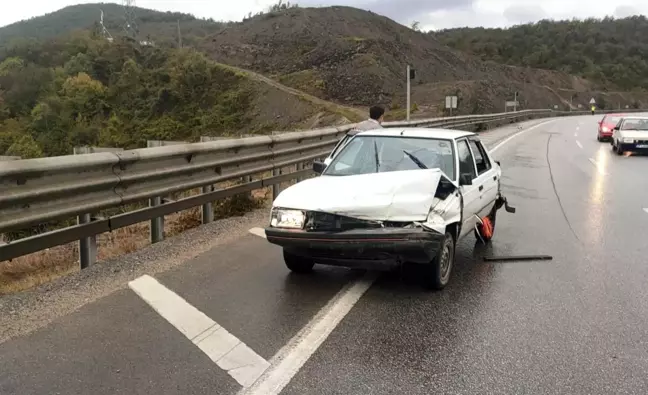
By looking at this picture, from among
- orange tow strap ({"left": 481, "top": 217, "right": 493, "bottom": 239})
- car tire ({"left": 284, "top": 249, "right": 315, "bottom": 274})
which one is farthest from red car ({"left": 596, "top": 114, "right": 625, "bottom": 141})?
car tire ({"left": 284, "top": 249, "right": 315, "bottom": 274})

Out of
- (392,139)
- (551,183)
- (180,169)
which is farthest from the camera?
(551,183)

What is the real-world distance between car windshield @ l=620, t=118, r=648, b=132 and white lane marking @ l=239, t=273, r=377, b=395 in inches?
784

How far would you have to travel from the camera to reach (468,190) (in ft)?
21.1

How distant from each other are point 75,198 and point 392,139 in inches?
134

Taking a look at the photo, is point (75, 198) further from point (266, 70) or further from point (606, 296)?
point (266, 70)

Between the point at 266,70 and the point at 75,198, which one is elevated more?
the point at 266,70

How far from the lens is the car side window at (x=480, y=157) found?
7313 millimetres

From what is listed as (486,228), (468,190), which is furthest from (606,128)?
(468,190)

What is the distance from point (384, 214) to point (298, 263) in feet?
3.95

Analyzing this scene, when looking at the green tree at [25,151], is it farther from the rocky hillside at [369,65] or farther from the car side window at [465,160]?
the rocky hillside at [369,65]

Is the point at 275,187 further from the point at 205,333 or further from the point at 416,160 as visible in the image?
the point at 205,333

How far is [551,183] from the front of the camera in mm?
13578

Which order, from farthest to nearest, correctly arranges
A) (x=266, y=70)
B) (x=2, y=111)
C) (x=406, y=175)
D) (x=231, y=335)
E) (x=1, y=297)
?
(x=2, y=111)
(x=266, y=70)
(x=406, y=175)
(x=1, y=297)
(x=231, y=335)

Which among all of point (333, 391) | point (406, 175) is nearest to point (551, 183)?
point (406, 175)
